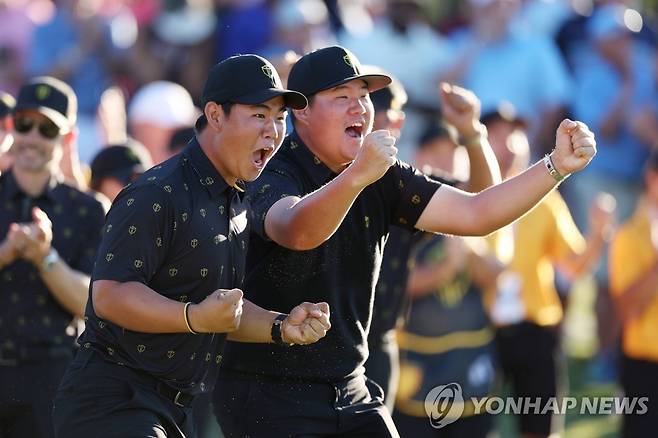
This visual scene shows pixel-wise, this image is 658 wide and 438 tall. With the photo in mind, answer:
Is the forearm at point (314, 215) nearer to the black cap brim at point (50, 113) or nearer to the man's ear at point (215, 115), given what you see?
Result: the man's ear at point (215, 115)

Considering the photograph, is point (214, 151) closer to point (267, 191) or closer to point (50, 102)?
point (267, 191)

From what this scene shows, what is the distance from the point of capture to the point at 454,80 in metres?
12.8

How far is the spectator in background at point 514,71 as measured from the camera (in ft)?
41.6

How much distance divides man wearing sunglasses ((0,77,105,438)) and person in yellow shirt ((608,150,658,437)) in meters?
3.72

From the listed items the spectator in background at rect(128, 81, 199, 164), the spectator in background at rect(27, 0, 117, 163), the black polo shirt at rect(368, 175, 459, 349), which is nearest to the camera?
the black polo shirt at rect(368, 175, 459, 349)

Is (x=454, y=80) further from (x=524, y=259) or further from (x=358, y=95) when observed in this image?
(x=358, y=95)

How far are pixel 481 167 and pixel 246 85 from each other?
6.75 ft

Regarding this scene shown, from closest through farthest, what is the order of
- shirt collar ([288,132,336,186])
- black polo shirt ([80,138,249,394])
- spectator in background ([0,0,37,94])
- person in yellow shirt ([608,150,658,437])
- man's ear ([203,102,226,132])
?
black polo shirt ([80,138,249,394]) → man's ear ([203,102,226,132]) → shirt collar ([288,132,336,186]) → person in yellow shirt ([608,150,658,437]) → spectator in background ([0,0,37,94])

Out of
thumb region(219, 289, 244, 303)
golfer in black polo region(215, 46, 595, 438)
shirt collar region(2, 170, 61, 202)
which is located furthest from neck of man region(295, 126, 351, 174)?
shirt collar region(2, 170, 61, 202)

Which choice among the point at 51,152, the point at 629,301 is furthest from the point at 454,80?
the point at 51,152

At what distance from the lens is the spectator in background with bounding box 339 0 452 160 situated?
41.3ft

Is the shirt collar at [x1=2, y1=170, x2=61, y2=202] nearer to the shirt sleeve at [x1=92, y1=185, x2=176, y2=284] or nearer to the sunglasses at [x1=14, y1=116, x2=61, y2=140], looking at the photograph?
the sunglasses at [x1=14, y1=116, x2=61, y2=140]

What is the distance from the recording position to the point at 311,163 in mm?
6289

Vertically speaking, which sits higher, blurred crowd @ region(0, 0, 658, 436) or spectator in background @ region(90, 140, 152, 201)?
spectator in background @ region(90, 140, 152, 201)
